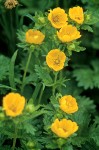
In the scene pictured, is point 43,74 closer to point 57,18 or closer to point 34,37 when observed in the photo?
point 34,37

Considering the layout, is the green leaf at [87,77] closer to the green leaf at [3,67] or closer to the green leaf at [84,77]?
the green leaf at [84,77]

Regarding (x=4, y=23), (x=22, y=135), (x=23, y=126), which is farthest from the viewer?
(x=4, y=23)

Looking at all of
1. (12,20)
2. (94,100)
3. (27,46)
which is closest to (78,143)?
(27,46)

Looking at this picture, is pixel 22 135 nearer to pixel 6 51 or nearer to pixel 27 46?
pixel 27 46

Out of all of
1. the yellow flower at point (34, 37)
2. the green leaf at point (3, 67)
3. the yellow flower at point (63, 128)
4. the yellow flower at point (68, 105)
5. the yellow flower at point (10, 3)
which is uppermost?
the yellow flower at point (10, 3)

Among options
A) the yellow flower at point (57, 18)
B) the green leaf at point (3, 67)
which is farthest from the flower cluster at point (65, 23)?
the green leaf at point (3, 67)

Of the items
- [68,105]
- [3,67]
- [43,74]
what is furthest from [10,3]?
[68,105]
